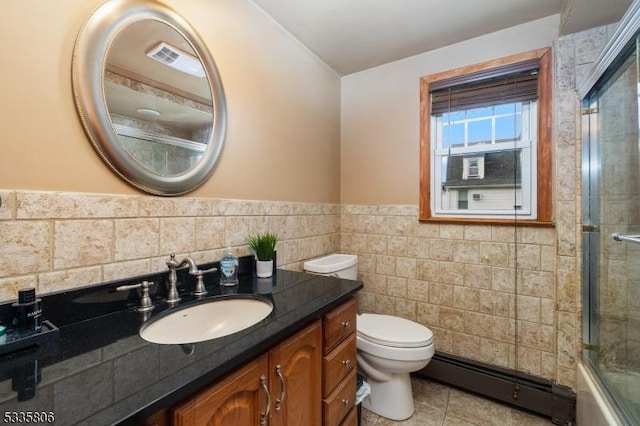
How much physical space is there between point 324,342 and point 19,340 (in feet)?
2.87

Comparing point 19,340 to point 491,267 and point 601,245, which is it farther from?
point 601,245

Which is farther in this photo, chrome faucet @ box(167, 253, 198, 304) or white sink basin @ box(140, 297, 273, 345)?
chrome faucet @ box(167, 253, 198, 304)

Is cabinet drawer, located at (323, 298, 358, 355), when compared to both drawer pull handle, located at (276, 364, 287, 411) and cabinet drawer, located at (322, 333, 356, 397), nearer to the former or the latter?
cabinet drawer, located at (322, 333, 356, 397)

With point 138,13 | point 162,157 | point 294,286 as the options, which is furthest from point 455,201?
point 138,13

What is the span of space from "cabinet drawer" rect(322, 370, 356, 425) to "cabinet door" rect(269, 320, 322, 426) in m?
0.04

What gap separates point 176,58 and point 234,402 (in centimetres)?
130

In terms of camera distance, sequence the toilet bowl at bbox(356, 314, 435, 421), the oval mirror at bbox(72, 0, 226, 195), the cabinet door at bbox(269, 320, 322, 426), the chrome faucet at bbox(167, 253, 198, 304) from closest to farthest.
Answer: the cabinet door at bbox(269, 320, 322, 426) → the oval mirror at bbox(72, 0, 226, 195) → the chrome faucet at bbox(167, 253, 198, 304) → the toilet bowl at bbox(356, 314, 435, 421)

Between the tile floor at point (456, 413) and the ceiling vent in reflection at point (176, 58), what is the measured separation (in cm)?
204

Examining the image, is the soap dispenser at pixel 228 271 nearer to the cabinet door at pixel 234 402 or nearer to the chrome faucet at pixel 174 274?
the chrome faucet at pixel 174 274

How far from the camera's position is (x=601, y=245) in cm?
154

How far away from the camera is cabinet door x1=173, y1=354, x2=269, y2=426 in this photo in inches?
25.1

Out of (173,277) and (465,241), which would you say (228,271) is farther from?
(465,241)

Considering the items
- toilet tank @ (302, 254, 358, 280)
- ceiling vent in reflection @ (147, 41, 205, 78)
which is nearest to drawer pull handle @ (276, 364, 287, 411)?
toilet tank @ (302, 254, 358, 280)

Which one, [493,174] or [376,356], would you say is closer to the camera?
[376,356]
